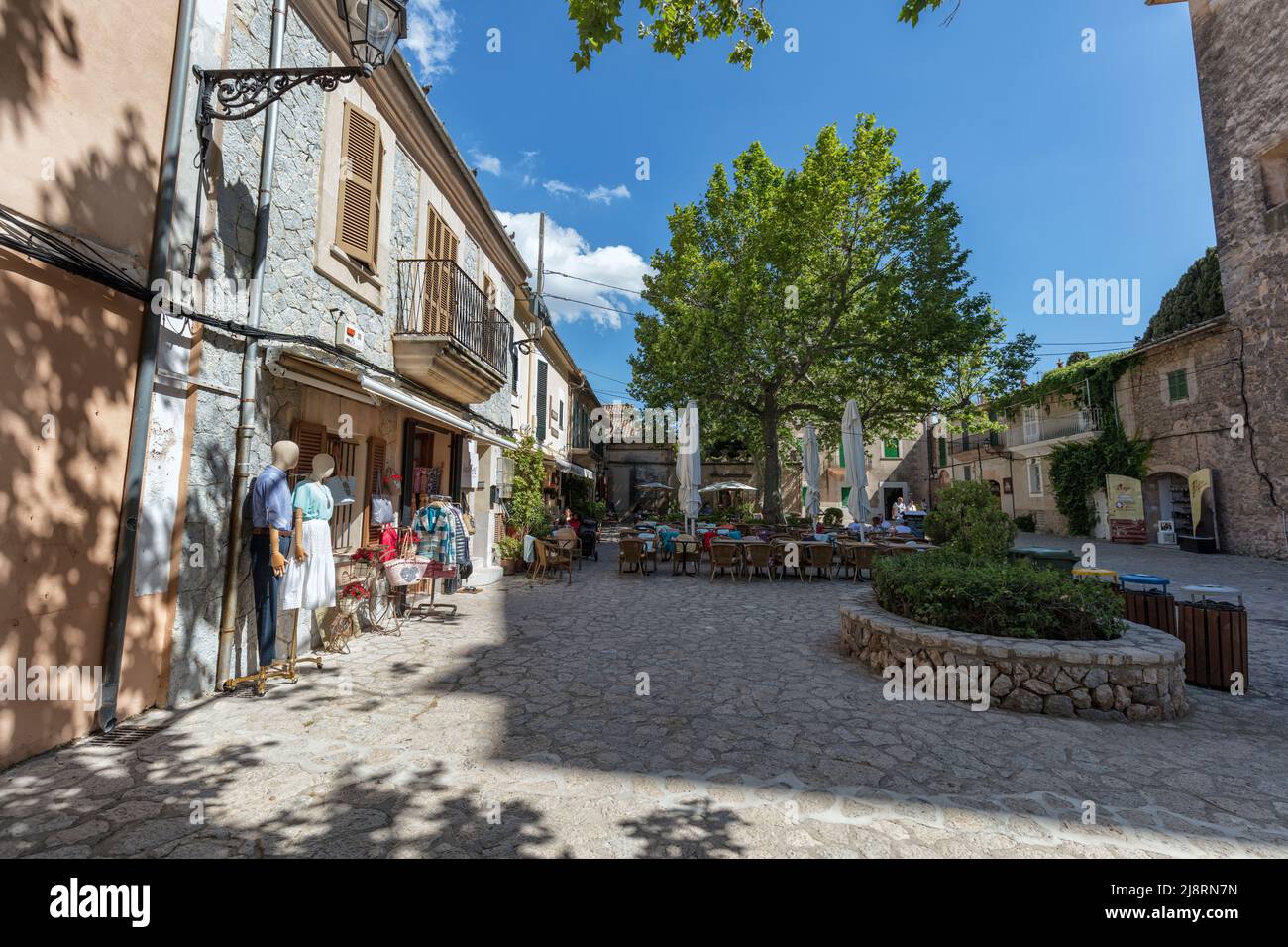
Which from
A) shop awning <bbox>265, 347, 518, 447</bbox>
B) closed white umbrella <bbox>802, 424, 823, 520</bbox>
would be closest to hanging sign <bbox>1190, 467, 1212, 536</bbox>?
closed white umbrella <bbox>802, 424, 823, 520</bbox>

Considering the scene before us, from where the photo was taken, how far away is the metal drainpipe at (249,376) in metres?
4.68

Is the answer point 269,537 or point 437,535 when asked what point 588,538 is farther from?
point 269,537

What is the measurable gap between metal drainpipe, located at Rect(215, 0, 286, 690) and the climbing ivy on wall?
25.0m

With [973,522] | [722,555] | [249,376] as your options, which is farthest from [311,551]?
[973,522]

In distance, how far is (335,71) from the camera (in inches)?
161

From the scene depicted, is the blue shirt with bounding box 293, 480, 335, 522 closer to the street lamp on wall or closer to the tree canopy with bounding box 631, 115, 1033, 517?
the street lamp on wall

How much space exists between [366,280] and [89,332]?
343cm

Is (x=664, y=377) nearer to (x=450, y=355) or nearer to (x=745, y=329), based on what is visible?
(x=745, y=329)

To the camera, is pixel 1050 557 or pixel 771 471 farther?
pixel 771 471

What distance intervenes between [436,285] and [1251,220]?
2049 centimetres

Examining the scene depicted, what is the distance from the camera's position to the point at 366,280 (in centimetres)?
673

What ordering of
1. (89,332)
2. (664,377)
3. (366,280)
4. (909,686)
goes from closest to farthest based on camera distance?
(89,332), (909,686), (366,280), (664,377)

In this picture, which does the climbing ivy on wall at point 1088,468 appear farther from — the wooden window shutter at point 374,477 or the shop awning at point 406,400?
the wooden window shutter at point 374,477
